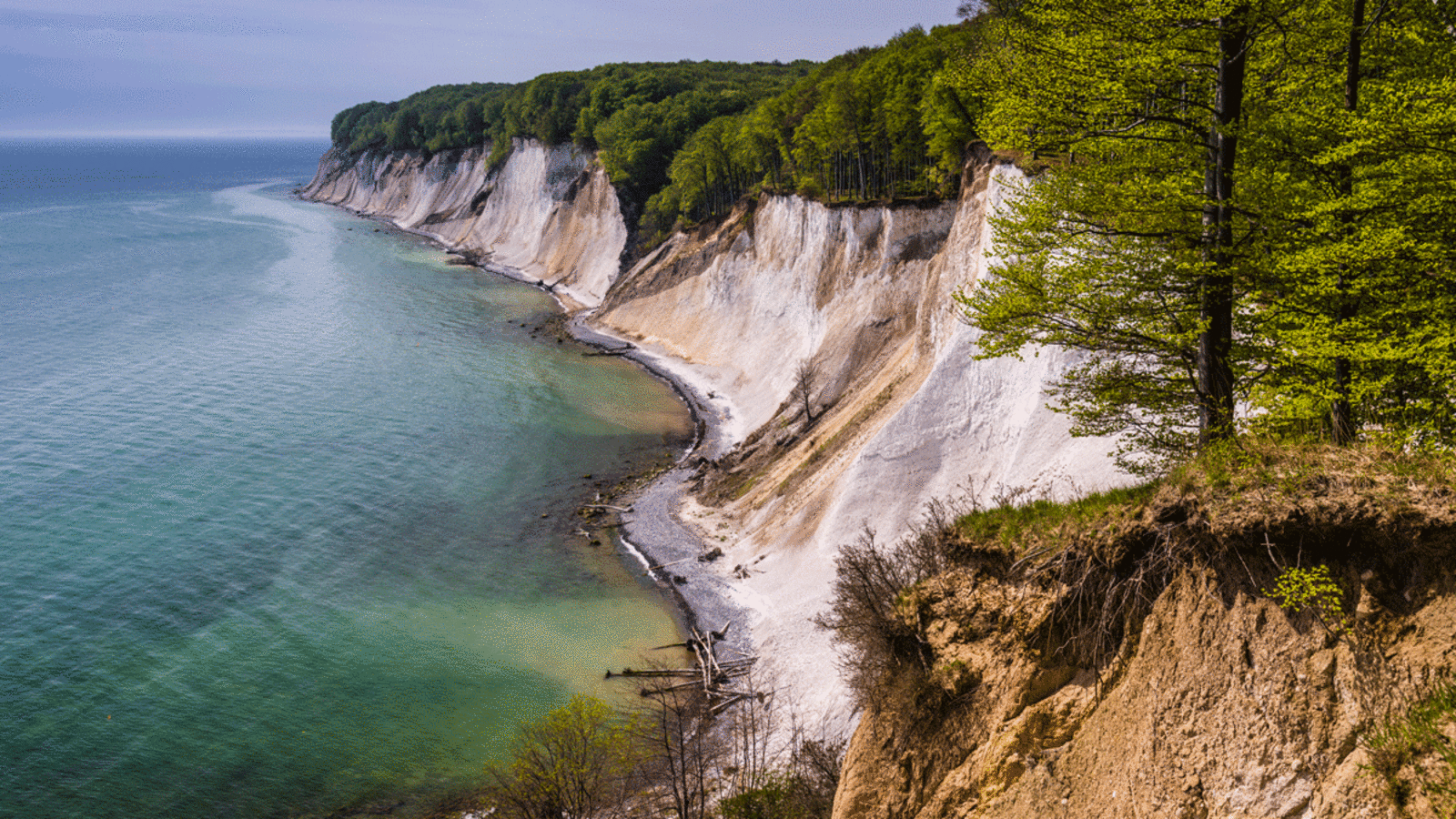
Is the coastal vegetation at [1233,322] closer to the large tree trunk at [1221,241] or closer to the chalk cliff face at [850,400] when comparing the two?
the large tree trunk at [1221,241]

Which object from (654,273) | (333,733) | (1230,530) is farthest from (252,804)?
(654,273)

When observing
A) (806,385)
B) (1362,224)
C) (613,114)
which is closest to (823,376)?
(806,385)

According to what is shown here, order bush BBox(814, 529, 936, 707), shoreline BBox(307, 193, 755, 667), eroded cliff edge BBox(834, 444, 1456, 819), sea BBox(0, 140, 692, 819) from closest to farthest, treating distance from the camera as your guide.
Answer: eroded cliff edge BBox(834, 444, 1456, 819), bush BBox(814, 529, 936, 707), sea BBox(0, 140, 692, 819), shoreline BBox(307, 193, 755, 667)

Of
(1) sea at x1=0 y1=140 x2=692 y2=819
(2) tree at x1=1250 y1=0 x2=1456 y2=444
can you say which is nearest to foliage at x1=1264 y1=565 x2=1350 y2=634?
(2) tree at x1=1250 y1=0 x2=1456 y2=444

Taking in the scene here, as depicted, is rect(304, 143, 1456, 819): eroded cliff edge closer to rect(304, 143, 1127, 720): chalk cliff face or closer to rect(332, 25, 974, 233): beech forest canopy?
rect(304, 143, 1127, 720): chalk cliff face

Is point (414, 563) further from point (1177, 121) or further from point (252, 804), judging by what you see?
point (1177, 121)

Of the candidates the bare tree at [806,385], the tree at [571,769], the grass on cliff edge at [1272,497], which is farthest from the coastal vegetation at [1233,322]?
the bare tree at [806,385]
